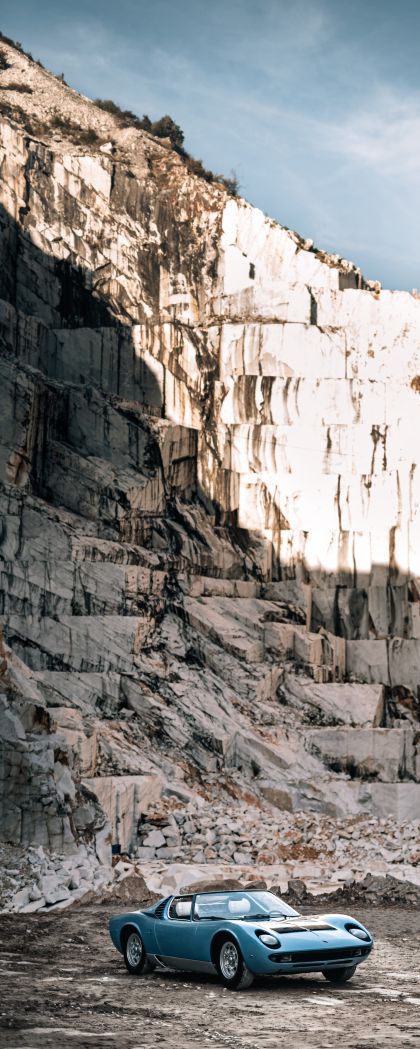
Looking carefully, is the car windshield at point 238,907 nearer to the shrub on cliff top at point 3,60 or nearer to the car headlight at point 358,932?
the car headlight at point 358,932

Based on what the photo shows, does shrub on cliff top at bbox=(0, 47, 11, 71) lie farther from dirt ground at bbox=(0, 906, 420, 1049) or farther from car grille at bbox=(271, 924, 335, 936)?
car grille at bbox=(271, 924, 335, 936)

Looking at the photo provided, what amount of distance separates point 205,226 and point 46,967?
49.6 meters

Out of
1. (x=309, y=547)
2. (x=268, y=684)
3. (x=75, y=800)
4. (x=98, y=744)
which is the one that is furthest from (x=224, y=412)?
(x=75, y=800)

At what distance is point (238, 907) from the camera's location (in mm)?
11562

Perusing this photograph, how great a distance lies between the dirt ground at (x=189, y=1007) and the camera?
8.53 meters

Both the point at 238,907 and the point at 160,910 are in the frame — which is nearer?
the point at 238,907

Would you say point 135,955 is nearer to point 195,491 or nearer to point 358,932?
point 358,932

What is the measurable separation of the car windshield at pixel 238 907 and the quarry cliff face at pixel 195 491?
17.2 metres

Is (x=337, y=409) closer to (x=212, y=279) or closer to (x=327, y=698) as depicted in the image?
(x=212, y=279)

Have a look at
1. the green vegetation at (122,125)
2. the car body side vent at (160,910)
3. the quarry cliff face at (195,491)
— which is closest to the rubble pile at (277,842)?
the quarry cliff face at (195,491)

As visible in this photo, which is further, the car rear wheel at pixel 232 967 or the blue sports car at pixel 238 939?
the car rear wheel at pixel 232 967

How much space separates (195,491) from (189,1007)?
131 feet

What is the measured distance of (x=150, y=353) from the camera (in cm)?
5153

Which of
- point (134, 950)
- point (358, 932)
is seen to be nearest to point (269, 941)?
point (358, 932)
